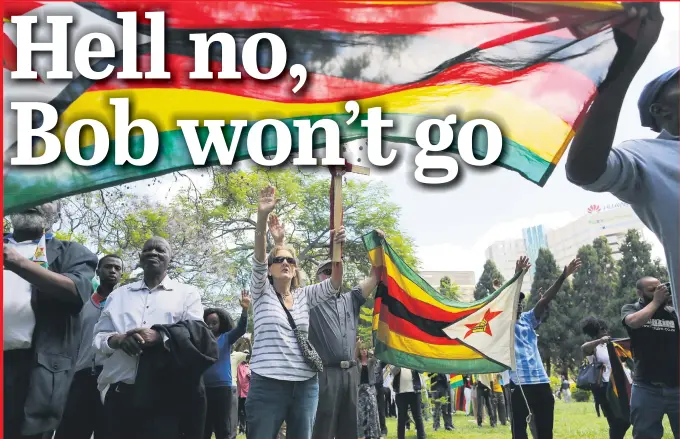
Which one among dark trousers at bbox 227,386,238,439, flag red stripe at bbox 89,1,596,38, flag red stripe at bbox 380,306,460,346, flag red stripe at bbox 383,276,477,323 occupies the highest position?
flag red stripe at bbox 89,1,596,38

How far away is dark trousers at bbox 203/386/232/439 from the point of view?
6.15 meters

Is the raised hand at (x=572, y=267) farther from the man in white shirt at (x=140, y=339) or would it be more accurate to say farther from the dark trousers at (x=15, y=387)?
the dark trousers at (x=15, y=387)

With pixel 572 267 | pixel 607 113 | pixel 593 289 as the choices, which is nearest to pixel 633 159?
pixel 607 113

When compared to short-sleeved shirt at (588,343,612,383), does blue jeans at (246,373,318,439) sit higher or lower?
higher

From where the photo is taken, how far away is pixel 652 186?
8.08 feet

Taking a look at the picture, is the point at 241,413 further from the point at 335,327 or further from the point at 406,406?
the point at 335,327

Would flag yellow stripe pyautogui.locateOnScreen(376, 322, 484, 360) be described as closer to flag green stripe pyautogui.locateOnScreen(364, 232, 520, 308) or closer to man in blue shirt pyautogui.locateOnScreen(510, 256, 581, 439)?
flag green stripe pyautogui.locateOnScreen(364, 232, 520, 308)

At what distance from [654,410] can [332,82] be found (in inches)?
114

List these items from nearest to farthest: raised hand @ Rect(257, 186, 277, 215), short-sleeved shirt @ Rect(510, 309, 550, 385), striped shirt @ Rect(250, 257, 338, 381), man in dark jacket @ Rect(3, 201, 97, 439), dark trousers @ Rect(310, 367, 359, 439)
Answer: man in dark jacket @ Rect(3, 201, 97, 439) → raised hand @ Rect(257, 186, 277, 215) → striped shirt @ Rect(250, 257, 338, 381) → dark trousers @ Rect(310, 367, 359, 439) → short-sleeved shirt @ Rect(510, 309, 550, 385)

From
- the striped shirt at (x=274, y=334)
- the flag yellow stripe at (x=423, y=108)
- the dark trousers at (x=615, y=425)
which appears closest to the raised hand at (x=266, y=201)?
the striped shirt at (x=274, y=334)

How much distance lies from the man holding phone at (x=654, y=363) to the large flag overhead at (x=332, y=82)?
122 cm

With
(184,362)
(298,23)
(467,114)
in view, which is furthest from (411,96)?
(184,362)

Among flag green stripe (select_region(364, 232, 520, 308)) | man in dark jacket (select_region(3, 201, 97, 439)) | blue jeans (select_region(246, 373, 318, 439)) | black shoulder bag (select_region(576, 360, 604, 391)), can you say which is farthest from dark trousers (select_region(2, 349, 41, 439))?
black shoulder bag (select_region(576, 360, 604, 391))

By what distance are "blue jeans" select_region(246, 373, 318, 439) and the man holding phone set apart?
82.1 inches
